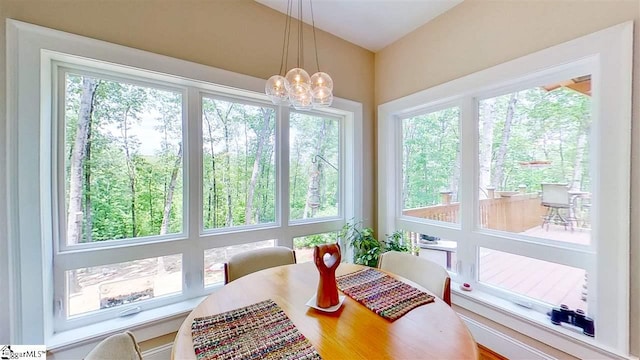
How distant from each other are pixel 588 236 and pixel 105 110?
3228 mm

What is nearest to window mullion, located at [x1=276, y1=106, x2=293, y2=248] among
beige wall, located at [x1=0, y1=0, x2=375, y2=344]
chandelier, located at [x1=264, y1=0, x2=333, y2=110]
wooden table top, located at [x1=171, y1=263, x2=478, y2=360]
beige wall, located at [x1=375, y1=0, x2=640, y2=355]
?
beige wall, located at [x1=0, y1=0, x2=375, y2=344]

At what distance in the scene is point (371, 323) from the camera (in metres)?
1.01

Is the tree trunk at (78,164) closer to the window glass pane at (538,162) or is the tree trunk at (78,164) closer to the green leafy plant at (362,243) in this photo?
the green leafy plant at (362,243)

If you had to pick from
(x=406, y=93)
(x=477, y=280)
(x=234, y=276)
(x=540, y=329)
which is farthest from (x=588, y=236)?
(x=234, y=276)

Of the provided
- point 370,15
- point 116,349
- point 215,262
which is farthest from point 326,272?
point 370,15

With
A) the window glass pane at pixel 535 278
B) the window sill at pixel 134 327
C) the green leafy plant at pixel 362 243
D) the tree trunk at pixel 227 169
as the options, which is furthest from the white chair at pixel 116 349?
the window glass pane at pixel 535 278

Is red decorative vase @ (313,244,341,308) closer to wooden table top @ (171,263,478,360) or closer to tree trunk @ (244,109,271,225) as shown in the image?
wooden table top @ (171,263,478,360)

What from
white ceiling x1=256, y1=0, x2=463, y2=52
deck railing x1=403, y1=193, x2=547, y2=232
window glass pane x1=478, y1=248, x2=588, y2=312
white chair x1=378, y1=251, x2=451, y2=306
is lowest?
window glass pane x1=478, y1=248, x2=588, y2=312

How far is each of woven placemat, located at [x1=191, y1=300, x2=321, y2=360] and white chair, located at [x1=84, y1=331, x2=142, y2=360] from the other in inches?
7.5

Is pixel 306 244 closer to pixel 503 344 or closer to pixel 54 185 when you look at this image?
pixel 503 344

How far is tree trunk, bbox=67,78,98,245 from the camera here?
157 centimetres

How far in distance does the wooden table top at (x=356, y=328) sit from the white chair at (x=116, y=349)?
0.14m

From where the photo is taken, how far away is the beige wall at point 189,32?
53.5 inches

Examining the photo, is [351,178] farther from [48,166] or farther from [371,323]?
[48,166]
